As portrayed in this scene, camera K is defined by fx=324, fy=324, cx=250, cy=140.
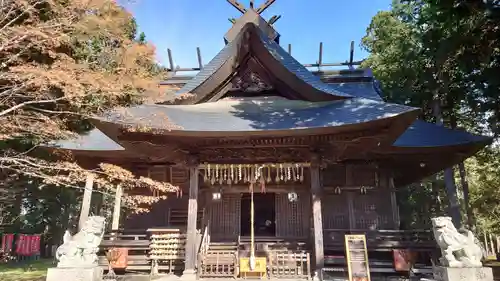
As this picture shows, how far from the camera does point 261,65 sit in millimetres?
10969

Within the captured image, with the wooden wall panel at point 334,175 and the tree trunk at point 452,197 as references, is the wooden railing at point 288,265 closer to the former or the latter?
the wooden wall panel at point 334,175

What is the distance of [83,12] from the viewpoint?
731cm

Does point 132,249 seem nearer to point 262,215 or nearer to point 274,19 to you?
point 262,215

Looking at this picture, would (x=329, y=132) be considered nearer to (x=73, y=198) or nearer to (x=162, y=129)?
(x=162, y=129)

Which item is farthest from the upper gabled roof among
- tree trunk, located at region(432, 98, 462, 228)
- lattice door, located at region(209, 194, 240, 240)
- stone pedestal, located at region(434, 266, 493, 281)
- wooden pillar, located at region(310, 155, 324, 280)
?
tree trunk, located at region(432, 98, 462, 228)

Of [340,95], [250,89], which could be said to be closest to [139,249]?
[250,89]

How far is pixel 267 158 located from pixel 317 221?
2.34m

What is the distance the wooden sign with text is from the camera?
297 inches

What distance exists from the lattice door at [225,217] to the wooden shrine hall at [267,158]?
1.4 inches

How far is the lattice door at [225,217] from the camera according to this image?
11.5m

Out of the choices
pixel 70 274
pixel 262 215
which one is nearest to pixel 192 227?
pixel 70 274

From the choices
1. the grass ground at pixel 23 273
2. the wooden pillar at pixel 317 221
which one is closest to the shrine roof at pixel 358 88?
the wooden pillar at pixel 317 221

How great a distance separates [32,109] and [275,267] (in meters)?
7.60

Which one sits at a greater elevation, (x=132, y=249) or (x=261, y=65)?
(x=261, y=65)
